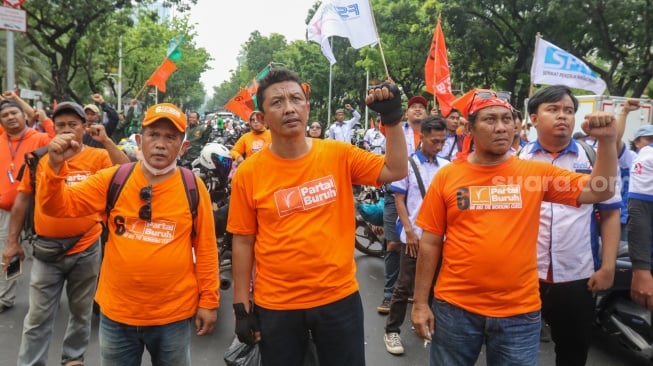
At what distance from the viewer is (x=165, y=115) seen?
2594 millimetres

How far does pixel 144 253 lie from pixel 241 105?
9337 millimetres

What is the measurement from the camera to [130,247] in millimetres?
2496

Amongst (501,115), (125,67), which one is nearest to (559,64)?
(501,115)

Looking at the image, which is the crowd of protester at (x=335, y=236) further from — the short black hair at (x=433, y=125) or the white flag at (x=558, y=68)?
the white flag at (x=558, y=68)

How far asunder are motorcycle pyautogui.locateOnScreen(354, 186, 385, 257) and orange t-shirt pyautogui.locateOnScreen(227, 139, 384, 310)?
4302 mm

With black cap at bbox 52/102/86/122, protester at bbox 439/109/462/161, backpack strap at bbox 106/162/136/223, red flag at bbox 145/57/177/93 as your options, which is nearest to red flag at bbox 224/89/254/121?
red flag at bbox 145/57/177/93

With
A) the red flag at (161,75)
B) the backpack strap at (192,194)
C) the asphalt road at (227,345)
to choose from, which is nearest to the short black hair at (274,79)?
the backpack strap at (192,194)

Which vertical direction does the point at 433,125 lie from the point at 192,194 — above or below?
above

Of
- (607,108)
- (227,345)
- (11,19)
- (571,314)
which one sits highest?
(11,19)

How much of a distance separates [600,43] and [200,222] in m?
18.6

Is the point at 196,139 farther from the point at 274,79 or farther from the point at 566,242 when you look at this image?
the point at 566,242

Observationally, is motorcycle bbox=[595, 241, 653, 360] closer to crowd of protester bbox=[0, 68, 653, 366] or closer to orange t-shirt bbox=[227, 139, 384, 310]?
crowd of protester bbox=[0, 68, 653, 366]

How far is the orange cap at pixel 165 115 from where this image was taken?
8.50 feet

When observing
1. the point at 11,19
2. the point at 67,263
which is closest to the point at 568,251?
the point at 67,263
